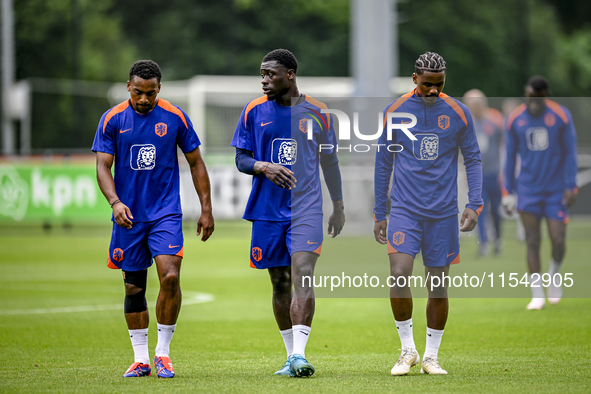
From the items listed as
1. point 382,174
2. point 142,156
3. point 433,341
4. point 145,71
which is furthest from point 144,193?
point 433,341

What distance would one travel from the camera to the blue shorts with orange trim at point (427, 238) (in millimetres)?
6379

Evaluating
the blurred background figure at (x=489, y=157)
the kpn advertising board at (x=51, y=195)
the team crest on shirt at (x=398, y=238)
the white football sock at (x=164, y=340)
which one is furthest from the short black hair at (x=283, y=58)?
the kpn advertising board at (x=51, y=195)

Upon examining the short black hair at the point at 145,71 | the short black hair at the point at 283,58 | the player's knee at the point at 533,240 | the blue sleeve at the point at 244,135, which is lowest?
the player's knee at the point at 533,240

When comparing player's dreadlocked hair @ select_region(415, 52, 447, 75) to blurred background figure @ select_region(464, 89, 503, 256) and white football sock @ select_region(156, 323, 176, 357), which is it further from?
blurred background figure @ select_region(464, 89, 503, 256)

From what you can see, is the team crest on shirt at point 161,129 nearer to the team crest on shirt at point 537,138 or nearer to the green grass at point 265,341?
the green grass at point 265,341

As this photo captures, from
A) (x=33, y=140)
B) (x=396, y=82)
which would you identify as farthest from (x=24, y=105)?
(x=396, y=82)

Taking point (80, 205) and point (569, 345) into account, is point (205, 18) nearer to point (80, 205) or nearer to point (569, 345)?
point (80, 205)

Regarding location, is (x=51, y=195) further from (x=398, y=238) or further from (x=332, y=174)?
(x=398, y=238)

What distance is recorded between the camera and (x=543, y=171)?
33.4 feet

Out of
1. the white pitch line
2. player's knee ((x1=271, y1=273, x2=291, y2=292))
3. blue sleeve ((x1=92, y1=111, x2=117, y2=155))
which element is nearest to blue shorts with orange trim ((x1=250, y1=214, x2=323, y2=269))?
player's knee ((x1=271, y1=273, x2=291, y2=292))

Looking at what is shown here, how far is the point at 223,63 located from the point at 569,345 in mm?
38832

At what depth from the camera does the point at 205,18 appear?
153ft

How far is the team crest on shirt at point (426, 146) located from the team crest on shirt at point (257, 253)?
1311 millimetres

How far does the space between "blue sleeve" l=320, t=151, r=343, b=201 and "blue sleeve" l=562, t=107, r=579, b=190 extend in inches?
166
